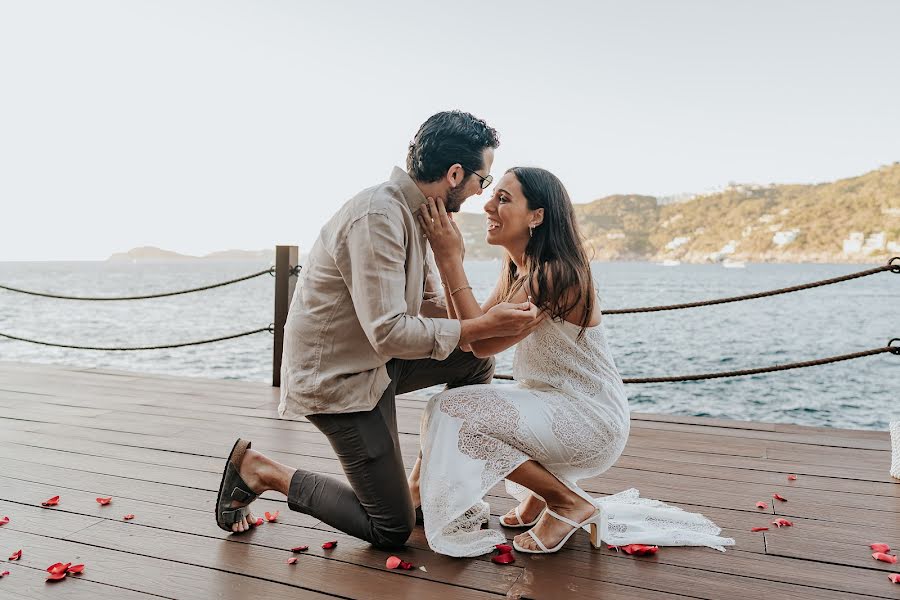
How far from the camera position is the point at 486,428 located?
6.61 ft

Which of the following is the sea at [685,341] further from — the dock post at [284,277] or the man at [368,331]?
the man at [368,331]

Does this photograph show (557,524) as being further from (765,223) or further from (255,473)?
(765,223)

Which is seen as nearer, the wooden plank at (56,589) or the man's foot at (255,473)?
the wooden plank at (56,589)

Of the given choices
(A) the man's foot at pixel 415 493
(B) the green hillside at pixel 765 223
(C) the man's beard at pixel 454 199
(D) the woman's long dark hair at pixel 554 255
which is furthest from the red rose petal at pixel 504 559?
(B) the green hillside at pixel 765 223

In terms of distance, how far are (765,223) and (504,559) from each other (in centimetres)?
8182

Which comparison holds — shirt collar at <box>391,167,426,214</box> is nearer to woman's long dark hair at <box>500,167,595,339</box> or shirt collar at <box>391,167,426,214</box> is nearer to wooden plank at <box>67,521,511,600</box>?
woman's long dark hair at <box>500,167,595,339</box>

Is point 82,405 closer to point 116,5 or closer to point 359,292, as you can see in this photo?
point 359,292

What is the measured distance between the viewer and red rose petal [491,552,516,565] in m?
1.94

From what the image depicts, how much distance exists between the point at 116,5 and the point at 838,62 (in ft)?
174

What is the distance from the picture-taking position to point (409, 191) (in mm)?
2037

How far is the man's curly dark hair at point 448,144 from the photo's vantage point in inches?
77.9

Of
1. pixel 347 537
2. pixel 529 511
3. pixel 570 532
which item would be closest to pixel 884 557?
pixel 570 532

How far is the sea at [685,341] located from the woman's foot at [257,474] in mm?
7657

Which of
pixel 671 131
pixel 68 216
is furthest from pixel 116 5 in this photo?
pixel 671 131
